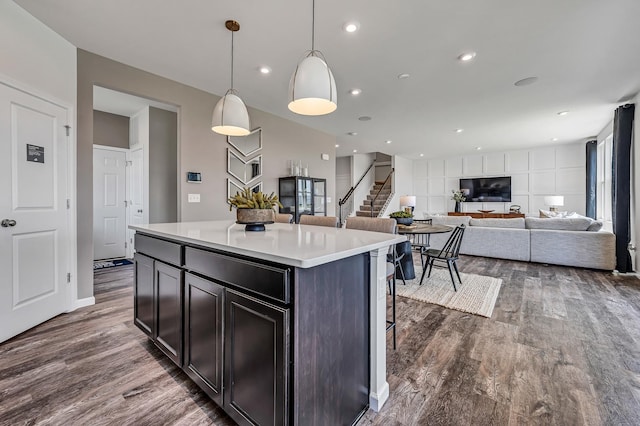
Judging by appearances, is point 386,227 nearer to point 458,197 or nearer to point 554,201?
point 554,201

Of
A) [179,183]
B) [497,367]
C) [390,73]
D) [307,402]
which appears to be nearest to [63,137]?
[179,183]

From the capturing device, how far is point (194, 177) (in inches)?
149

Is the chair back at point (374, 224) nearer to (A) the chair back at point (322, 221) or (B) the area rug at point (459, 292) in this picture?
→ (A) the chair back at point (322, 221)

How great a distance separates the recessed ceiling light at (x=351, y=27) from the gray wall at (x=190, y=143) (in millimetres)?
Result: 2347

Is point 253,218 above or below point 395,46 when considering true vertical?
below

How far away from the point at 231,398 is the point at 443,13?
3.10 metres

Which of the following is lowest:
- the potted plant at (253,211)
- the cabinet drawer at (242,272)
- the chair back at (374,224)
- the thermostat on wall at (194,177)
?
the cabinet drawer at (242,272)

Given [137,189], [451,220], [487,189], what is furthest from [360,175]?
[137,189]

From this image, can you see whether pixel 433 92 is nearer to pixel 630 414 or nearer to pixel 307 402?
pixel 630 414

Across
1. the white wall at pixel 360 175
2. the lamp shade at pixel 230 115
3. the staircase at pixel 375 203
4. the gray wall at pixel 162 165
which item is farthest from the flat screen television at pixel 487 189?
the lamp shade at pixel 230 115

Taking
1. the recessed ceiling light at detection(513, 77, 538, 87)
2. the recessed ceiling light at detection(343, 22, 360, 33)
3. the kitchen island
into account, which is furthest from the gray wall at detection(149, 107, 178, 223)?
the recessed ceiling light at detection(513, 77, 538, 87)

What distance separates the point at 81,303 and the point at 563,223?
689 cm

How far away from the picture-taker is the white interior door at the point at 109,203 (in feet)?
15.9

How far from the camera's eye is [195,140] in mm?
3807
